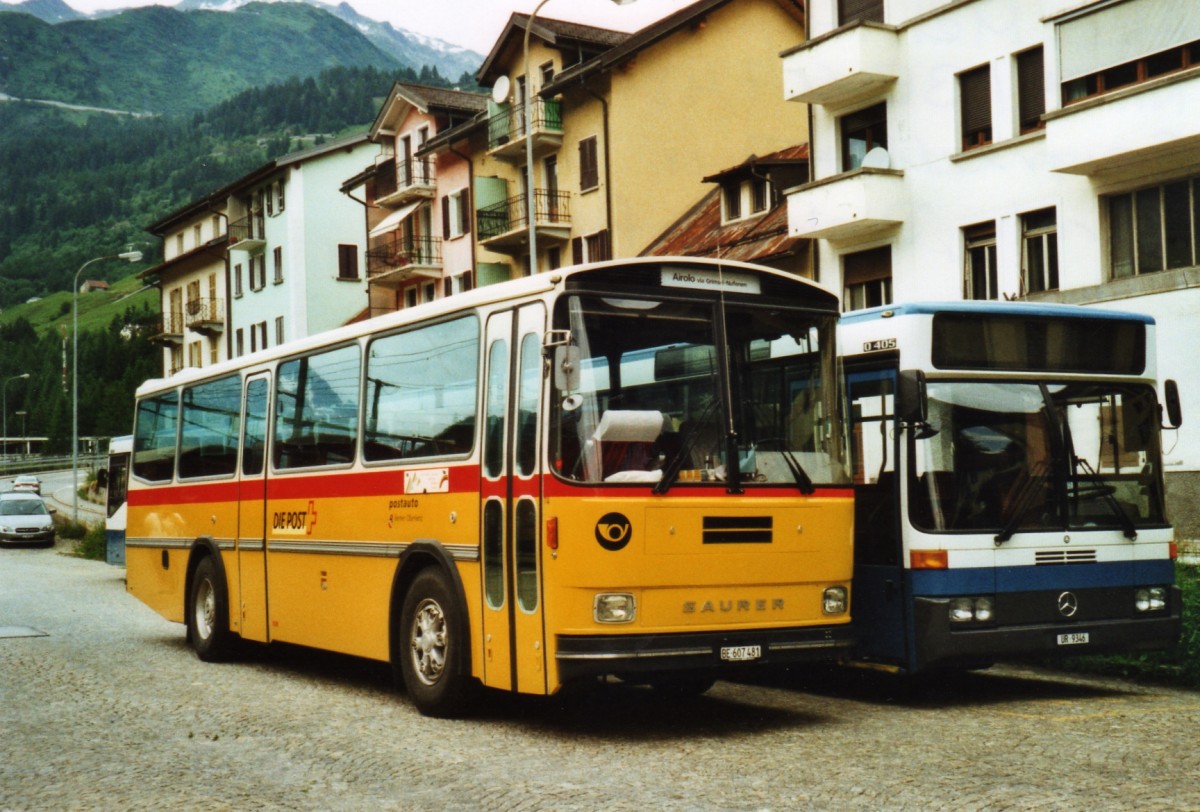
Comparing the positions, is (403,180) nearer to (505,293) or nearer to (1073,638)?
(505,293)

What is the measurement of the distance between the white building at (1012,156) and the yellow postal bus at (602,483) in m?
9.58

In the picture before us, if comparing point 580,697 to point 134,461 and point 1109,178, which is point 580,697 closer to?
point 134,461

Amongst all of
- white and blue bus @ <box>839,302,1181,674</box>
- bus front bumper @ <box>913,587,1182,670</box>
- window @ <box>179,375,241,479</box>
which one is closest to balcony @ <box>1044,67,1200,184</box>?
white and blue bus @ <box>839,302,1181,674</box>

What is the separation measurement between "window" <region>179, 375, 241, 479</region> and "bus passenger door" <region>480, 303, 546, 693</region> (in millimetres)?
5604

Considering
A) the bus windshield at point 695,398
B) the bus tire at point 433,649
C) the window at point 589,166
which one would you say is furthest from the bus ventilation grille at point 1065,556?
the window at point 589,166

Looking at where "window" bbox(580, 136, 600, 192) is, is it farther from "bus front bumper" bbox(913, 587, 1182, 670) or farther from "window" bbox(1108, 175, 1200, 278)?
"bus front bumper" bbox(913, 587, 1182, 670)

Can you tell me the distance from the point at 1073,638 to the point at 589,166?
32322mm

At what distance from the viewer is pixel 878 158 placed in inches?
1167

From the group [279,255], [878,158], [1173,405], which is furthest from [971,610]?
[279,255]

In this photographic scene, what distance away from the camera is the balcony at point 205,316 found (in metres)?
70.9

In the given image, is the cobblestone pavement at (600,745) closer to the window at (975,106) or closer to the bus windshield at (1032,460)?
the bus windshield at (1032,460)

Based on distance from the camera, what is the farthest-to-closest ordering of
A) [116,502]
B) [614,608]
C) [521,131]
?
[521,131], [116,502], [614,608]

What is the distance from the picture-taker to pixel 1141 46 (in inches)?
926

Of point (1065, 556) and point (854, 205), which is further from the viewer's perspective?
point (854, 205)
